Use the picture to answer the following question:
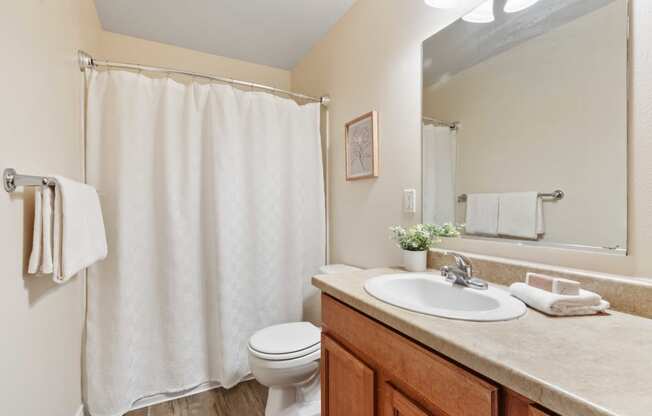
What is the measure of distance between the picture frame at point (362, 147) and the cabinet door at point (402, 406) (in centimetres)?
114

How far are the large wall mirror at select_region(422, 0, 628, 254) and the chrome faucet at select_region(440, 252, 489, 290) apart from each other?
0.64 ft

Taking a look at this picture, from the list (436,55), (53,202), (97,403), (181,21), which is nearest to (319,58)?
(181,21)

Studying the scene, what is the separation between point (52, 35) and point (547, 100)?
6.13 feet

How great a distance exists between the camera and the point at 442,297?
41.8 inches

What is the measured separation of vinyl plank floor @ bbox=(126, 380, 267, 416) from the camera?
5.41ft

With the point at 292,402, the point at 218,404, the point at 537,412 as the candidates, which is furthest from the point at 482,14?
the point at 218,404

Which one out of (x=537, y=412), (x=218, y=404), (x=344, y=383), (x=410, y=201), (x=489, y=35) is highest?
(x=489, y=35)

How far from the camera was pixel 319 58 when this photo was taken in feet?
7.45

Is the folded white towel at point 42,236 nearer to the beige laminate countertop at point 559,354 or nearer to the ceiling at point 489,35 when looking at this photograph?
the beige laminate countertop at point 559,354

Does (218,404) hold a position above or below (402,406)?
below

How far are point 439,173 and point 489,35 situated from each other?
57 cm

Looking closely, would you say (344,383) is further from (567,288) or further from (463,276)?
(567,288)

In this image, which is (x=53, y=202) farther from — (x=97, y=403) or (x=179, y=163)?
(x=97, y=403)

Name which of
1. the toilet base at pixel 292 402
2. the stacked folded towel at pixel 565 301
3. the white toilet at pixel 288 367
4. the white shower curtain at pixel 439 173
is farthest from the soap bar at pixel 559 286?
the toilet base at pixel 292 402
